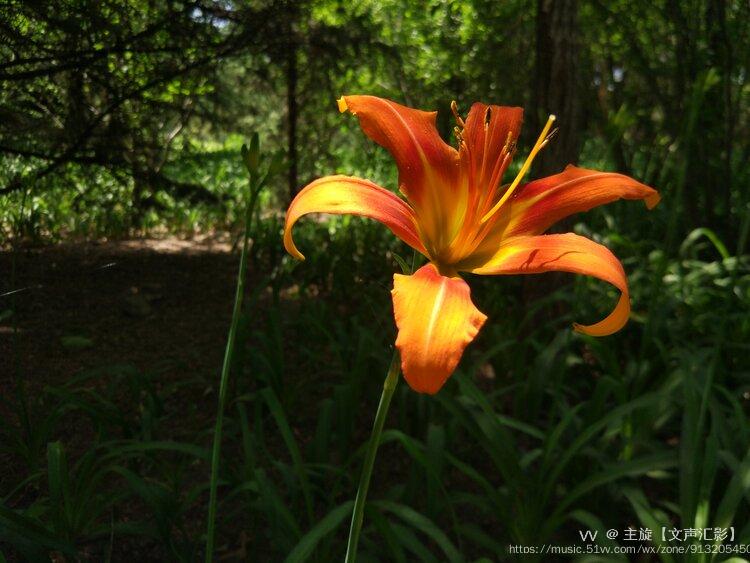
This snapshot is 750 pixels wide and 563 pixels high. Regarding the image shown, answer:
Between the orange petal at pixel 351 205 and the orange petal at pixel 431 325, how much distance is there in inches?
3.5

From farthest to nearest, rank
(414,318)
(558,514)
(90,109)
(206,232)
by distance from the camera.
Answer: (206,232) < (90,109) < (558,514) < (414,318)

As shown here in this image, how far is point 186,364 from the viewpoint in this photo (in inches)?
91.1

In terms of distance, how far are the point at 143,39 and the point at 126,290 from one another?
78 cm

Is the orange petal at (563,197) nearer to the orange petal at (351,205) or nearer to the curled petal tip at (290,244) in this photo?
the orange petal at (351,205)

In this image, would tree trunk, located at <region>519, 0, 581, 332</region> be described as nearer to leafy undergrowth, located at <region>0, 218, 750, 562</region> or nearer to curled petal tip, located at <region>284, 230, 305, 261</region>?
leafy undergrowth, located at <region>0, 218, 750, 562</region>

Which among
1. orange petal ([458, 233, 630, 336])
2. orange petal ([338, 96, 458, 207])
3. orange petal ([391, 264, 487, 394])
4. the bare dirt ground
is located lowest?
the bare dirt ground

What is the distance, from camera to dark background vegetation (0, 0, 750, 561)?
5.17 feet

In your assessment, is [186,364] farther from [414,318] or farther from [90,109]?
[414,318]

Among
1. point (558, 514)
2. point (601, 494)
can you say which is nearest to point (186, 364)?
point (558, 514)

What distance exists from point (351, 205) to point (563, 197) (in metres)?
0.36

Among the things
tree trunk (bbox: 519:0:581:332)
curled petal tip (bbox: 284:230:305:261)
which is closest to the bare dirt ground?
curled petal tip (bbox: 284:230:305:261)

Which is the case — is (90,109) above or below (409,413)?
above

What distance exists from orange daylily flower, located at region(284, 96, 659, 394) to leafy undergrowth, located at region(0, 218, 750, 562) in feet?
0.49

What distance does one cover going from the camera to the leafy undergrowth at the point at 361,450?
1.53 meters
